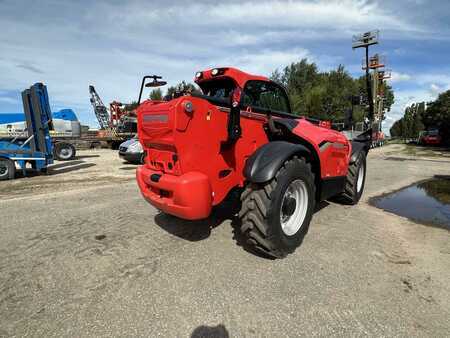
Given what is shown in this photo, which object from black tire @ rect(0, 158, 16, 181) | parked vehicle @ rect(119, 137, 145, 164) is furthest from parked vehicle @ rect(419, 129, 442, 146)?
black tire @ rect(0, 158, 16, 181)

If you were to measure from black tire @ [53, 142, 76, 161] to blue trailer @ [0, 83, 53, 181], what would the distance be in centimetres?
536

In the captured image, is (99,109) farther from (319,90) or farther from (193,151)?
(193,151)

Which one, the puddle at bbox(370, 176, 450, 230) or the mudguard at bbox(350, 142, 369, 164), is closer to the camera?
the puddle at bbox(370, 176, 450, 230)

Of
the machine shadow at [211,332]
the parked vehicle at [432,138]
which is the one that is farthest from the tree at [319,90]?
the machine shadow at [211,332]

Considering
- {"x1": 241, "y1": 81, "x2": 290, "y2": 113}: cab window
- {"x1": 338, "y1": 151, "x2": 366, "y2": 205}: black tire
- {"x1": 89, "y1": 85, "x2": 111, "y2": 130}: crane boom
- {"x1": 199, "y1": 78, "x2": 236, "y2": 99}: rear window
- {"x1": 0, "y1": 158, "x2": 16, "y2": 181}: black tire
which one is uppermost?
{"x1": 89, "y1": 85, "x2": 111, "y2": 130}: crane boom

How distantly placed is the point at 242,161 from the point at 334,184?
1670mm

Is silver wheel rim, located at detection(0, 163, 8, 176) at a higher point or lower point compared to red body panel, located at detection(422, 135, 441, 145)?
higher

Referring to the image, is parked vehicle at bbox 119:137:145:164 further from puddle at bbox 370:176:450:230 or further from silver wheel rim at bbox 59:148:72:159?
puddle at bbox 370:176:450:230

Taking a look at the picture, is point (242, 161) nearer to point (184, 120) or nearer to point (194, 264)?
point (184, 120)

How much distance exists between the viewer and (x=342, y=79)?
40.8 m

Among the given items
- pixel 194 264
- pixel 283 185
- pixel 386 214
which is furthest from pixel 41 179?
pixel 386 214

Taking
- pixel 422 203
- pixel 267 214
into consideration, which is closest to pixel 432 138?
pixel 422 203

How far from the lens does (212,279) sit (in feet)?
9.18

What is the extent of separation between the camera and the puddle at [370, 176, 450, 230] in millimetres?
4762
